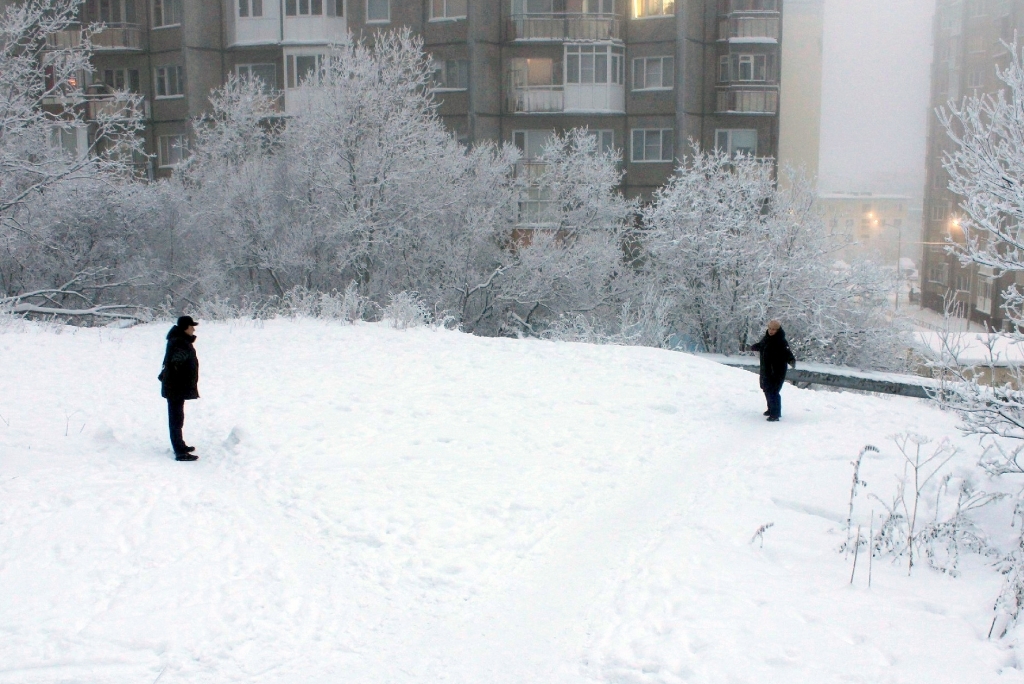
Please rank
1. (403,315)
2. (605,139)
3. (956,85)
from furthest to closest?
(956,85)
(605,139)
(403,315)

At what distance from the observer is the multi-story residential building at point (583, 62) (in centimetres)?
3503

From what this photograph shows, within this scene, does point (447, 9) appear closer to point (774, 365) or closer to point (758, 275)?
point (758, 275)

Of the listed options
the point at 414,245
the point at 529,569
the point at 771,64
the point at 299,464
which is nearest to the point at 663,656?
the point at 529,569

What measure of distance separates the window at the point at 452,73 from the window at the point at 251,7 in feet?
25.2

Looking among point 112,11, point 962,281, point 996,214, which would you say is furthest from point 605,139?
point 962,281

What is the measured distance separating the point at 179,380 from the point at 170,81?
32844 mm

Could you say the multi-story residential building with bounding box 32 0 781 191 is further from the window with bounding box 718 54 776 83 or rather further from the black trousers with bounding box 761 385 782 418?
the black trousers with bounding box 761 385 782 418

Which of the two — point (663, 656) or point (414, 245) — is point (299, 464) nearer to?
point (663, 656)

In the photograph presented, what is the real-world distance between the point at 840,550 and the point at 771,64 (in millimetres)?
32106

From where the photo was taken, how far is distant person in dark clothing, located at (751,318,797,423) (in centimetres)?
1325

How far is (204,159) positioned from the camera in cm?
3005

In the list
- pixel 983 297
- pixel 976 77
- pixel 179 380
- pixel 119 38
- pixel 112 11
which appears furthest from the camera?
pixel 976 77

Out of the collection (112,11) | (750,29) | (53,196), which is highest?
(112,11)

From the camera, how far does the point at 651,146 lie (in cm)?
3634
